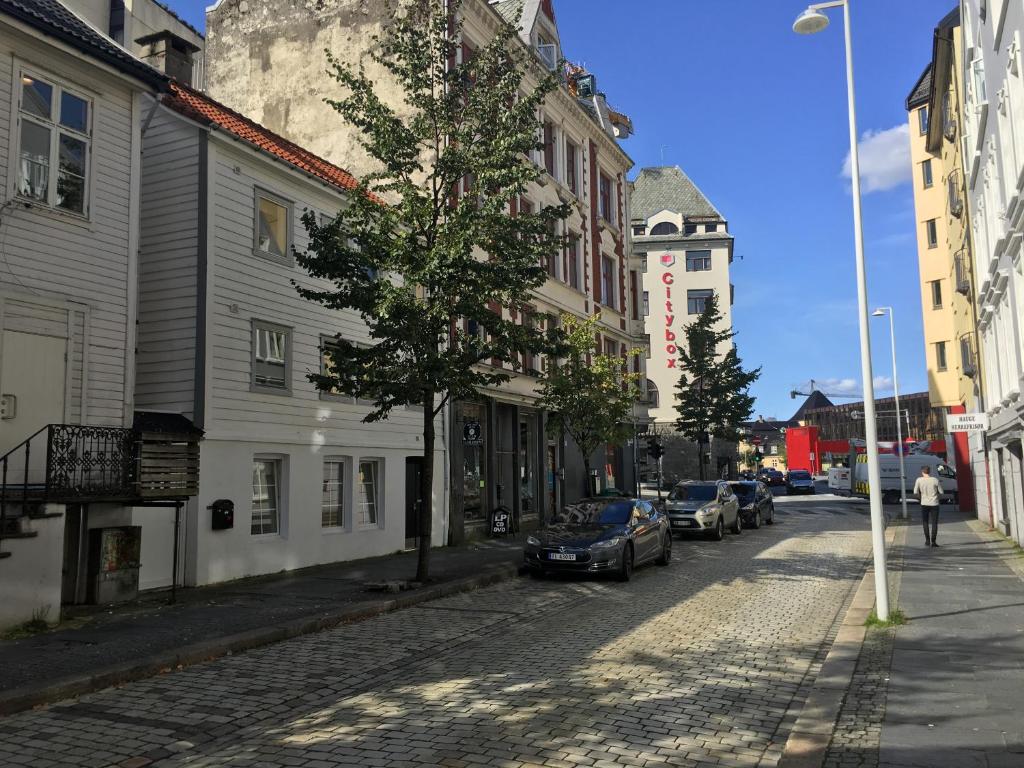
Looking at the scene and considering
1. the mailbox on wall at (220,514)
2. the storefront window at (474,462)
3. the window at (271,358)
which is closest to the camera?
the mailbox on wall at (220,514)

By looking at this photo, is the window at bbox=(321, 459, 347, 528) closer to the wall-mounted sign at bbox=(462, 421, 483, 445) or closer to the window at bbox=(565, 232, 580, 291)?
the wall-mounted sign at bbox=(462, 421, 483, 445)

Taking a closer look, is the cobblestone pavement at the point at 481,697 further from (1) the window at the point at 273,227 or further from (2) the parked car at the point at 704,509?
(2) the parked car at the point at 704,509

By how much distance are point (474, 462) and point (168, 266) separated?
1068 cm

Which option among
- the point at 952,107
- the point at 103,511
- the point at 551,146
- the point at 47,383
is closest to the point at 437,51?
the point at 47,383

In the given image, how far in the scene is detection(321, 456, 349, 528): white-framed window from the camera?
17203 mm

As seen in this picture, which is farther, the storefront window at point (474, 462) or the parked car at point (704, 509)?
the parked car at point (704, 509)

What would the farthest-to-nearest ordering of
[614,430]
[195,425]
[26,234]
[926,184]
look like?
[926,184], [614,430], [195,425], [26,234]

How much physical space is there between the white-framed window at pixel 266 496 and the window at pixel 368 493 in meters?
2.42

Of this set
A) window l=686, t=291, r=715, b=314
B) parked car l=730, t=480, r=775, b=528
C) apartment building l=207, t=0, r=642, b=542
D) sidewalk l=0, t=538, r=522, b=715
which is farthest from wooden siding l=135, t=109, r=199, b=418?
window l=686, t=291, r=715, b=314

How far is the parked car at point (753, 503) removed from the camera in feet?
88.4

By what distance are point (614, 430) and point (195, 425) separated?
504 inches

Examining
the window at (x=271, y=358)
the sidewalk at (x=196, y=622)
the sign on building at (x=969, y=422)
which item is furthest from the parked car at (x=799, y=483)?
the window at (x=271, y=358)

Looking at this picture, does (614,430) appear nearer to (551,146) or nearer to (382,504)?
(382,504)

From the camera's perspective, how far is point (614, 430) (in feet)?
78.0
